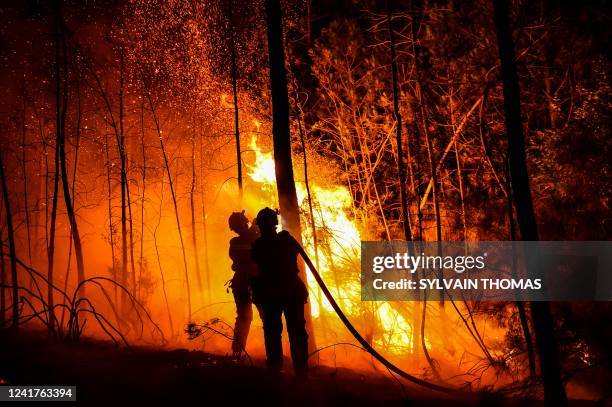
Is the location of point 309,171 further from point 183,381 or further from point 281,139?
point 183,381

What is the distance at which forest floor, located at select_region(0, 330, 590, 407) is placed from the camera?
16.8ft

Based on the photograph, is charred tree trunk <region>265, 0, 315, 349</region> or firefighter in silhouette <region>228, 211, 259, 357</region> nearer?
charred tree trunk <region>265, 0, 315, 349</region>

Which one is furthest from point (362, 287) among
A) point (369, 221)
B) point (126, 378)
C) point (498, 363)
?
point (126, 378)

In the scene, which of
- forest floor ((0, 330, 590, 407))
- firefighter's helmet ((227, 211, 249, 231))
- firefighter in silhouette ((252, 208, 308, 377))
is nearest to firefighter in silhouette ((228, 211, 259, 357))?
firefighter's helmet ((227, 211, 249, 231))

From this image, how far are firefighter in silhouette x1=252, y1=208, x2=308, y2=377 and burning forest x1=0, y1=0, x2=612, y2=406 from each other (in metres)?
0.03

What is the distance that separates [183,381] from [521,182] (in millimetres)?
4522

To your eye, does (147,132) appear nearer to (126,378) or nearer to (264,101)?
(264,101)

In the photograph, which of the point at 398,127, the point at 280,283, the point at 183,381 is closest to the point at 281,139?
the point at 398,127

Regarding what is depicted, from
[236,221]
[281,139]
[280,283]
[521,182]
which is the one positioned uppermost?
[281,139]

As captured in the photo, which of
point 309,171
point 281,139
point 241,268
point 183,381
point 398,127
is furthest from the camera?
point 309,171

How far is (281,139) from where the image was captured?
740cm

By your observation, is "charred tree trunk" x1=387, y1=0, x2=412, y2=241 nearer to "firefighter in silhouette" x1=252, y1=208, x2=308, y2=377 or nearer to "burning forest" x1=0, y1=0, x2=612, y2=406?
"burning forest" x1=0, y1=0, x2=612, y2=406

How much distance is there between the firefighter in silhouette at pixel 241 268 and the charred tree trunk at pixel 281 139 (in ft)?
2.25

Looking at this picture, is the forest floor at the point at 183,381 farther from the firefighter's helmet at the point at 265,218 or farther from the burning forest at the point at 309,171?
the firefighter's helmet at the point at 265,218
